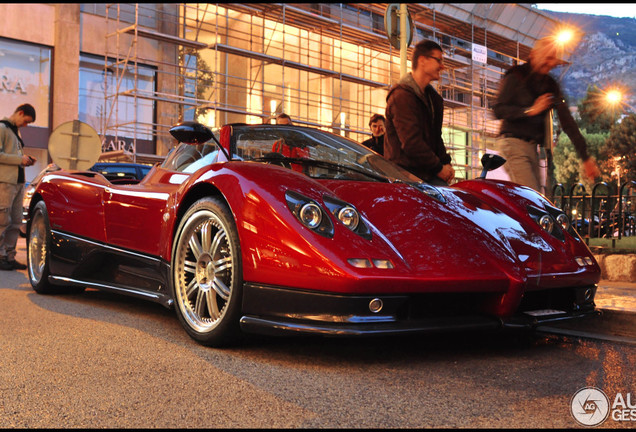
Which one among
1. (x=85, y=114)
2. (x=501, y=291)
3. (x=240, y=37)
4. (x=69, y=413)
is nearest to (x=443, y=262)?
(x=501, y=291)

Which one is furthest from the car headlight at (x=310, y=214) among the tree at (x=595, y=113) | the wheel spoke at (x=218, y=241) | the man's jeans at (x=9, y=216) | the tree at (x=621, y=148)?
the tree at (x=595, y=113)

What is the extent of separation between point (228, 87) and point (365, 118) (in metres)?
5.70

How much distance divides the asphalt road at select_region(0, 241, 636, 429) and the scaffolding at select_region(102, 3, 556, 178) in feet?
44.4

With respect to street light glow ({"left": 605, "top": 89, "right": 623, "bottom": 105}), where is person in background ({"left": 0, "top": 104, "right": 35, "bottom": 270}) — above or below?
below

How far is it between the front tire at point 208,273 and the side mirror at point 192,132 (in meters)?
0.46

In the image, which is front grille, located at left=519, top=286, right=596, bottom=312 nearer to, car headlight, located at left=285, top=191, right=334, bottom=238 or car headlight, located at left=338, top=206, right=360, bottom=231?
car headlight, located at left=338, top=206, right=360, bottom=231

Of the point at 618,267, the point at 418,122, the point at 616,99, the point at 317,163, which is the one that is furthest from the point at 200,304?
the point at 616,99

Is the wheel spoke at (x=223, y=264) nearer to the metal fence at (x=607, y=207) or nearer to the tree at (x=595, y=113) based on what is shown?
the metal fence at (x=607, y=207)

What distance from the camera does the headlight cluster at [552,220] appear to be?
12.7 ft

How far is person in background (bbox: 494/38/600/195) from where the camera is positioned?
498 centimetres

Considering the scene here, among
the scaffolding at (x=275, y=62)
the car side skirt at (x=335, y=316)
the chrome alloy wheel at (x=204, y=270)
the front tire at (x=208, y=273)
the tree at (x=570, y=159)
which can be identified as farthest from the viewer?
the tree at (x=570, y=159)

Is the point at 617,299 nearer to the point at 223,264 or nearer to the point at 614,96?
the point at 223,264

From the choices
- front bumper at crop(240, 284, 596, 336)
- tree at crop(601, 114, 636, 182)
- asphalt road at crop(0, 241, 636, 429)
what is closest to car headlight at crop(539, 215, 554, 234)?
asphalt road at crop(0, 241, 636, 429)

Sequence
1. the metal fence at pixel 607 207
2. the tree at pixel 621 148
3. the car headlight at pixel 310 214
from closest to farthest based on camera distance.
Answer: the car headlight at pixel 310 214 < the metal fence at pixel 607 207 < the tree at pixel 621 148
